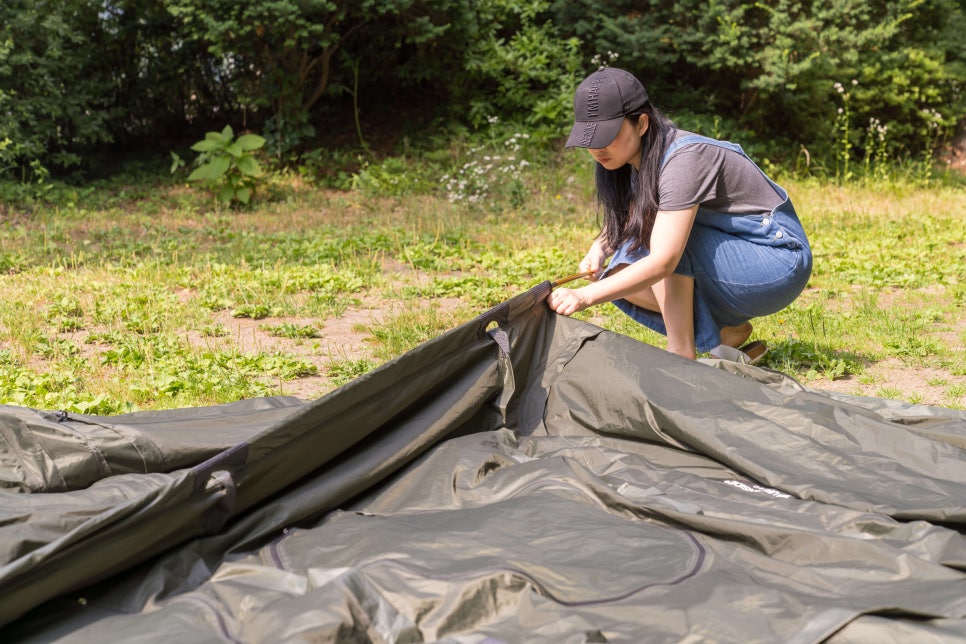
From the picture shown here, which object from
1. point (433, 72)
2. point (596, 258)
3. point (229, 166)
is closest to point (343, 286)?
point (596, 258)

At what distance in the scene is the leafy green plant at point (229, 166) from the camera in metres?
7.95

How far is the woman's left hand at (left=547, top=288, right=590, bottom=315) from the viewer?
2834 millimetres

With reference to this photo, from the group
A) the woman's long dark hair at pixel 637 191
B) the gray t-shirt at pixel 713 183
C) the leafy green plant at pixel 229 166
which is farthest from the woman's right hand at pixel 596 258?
the leafy green plant at pixel 229 166

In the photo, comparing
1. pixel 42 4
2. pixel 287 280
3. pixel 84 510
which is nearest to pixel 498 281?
pixel 287 280

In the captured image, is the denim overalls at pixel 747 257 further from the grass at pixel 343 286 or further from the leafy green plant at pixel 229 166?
the leafy green plant at pixel 229 166

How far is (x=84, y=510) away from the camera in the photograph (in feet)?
6.15

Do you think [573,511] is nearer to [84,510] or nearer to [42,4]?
[84,510]

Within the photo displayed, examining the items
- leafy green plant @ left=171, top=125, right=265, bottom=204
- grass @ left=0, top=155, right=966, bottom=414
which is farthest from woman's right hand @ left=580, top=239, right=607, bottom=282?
leafy green plant @ left=171, top=125, right=265, bottom=204

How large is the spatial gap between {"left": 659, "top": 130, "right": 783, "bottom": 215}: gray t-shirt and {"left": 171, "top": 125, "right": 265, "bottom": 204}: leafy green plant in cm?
561

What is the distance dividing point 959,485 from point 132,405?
2.75 metres

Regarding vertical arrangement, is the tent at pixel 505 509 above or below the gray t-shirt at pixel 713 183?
below

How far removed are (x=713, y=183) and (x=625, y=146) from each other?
1.03 feet

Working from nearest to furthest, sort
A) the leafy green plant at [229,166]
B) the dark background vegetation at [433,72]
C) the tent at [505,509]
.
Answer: the tent at [505,509] < the leafy green plant at [229,166] < the dark background vegetation at [433,72]

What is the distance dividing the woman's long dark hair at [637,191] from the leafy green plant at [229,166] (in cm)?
529
